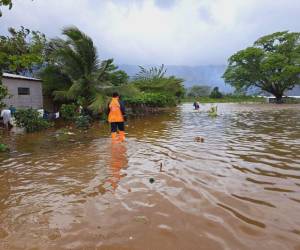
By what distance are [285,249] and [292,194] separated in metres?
1.80

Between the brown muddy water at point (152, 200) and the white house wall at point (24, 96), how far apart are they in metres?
10.4

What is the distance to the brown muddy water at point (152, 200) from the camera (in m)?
3.38

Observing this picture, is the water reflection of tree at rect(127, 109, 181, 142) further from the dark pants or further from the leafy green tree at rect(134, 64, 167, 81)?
the leafy green tree at rect(134, 64, 167, 81)

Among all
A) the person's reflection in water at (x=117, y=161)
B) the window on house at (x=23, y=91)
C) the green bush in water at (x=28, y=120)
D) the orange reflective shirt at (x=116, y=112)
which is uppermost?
the window on house at (x=23, y=91)

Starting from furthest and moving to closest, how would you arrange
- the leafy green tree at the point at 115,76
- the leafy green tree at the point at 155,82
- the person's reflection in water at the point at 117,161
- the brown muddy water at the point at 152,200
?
the leafy green tree at the point at 155,82, the leafy green tree at the point at 115,76, the person's reflection in water at the point at 117,161, the brown muddy water at the point at 152,200

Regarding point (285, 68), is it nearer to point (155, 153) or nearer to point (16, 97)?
point (16, 97)

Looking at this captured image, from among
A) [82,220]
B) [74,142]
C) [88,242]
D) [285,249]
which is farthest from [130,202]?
[74,142]

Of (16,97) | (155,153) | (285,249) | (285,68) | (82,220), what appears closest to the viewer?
(285,249)

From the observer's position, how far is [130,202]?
177 inches

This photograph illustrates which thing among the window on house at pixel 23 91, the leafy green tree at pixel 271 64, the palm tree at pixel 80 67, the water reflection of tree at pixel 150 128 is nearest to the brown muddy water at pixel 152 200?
the water reflection of tree at pixel 150 128

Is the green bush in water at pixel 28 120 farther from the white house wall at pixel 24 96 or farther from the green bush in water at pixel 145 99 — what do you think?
the green bush in water at pixel 145 99

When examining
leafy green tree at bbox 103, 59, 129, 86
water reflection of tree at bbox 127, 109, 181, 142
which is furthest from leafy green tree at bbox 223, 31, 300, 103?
water reflection of tree at bbox 127, 109, 181, 142

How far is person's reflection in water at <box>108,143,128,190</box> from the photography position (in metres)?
5.71

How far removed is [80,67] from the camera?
63.2 feet
